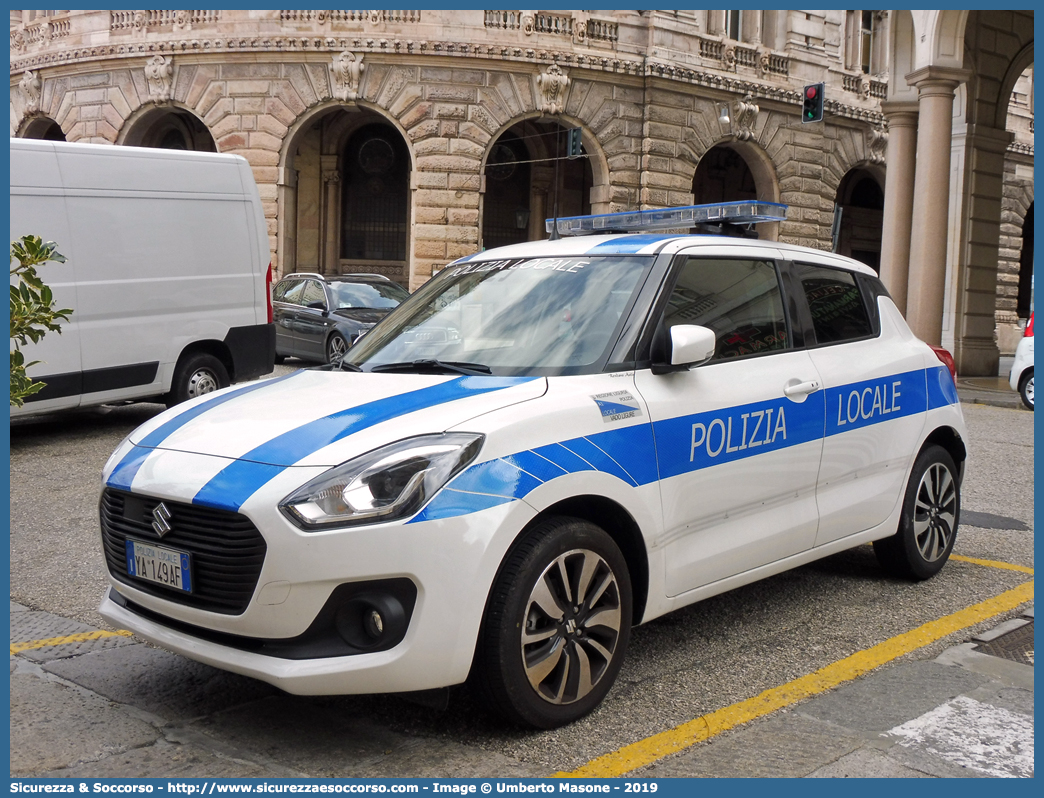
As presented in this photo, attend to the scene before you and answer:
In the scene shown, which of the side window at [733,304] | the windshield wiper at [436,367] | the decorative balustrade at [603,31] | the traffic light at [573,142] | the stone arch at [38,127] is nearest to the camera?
the windshield wiper at [436,367]

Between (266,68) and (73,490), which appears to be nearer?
(73,490)

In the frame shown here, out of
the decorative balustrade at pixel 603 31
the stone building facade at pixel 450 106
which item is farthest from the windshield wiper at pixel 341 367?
the decorative balustrade at pixel 603 31

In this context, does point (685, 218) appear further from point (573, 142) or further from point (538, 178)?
point (538, 178)

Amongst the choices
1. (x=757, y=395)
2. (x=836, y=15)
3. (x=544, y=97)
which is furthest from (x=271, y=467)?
(x=836, y=15)

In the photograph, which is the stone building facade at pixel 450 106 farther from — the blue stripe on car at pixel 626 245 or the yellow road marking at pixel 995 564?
the blue stripe on car at pixel 626 245

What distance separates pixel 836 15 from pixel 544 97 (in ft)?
33.4

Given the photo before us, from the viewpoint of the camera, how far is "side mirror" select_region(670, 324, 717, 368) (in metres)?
3.96

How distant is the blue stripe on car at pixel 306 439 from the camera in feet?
10.9

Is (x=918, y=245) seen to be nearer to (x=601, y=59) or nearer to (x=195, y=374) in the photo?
(x=601, y=59)

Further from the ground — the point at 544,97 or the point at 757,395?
the point at 544,97

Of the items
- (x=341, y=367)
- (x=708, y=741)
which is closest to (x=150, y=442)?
(x=341, y=367)

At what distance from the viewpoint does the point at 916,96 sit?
20.0m

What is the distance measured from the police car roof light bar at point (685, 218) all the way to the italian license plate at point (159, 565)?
2556mm

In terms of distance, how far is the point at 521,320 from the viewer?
4324 millimetres
